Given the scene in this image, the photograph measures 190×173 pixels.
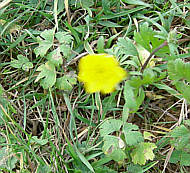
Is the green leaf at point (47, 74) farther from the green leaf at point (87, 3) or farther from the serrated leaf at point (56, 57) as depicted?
the green leaf at point (87, 3)

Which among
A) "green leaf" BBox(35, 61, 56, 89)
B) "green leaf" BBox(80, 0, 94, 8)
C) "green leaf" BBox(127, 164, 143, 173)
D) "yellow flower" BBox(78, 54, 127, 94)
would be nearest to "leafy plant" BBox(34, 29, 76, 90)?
"green leaf" BBox(35, 61, 56, 89)

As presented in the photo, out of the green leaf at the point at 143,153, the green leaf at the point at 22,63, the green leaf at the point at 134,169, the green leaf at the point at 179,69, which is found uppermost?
the green leaf at the point at 179,69

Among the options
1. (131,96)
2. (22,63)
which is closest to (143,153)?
(131,96)

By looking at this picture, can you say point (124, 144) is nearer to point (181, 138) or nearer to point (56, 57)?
point (181, 138)

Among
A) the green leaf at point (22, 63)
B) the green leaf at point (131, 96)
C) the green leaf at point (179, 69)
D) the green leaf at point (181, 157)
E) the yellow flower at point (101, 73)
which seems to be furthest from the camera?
the green leaf at point (22, 63)

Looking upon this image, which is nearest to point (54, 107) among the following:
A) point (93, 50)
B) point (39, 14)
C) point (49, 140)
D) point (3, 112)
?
point (49, 140)

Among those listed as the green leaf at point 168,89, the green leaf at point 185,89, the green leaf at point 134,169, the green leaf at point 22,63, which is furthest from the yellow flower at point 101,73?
the green leaf at point 22,63
